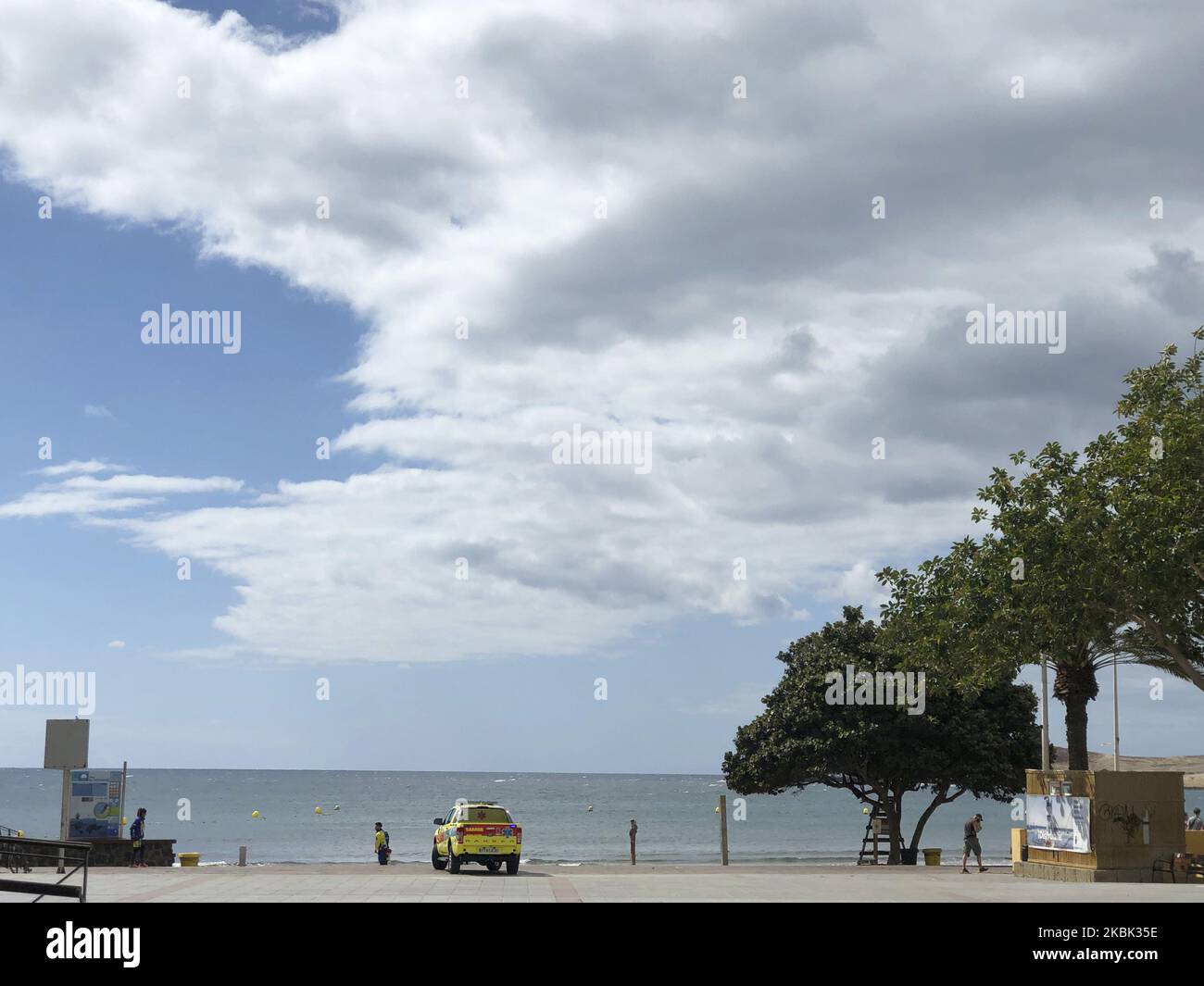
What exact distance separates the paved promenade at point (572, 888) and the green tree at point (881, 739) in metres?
10.1

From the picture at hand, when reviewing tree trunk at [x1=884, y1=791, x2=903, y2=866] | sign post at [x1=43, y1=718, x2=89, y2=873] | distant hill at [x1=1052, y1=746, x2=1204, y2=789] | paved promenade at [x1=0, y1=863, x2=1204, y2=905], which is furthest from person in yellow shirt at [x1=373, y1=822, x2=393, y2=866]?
distant hill at [x1=1052, y1=746, x2=1204, y2=789]

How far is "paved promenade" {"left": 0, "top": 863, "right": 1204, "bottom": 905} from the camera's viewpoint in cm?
2172

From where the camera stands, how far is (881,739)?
Result: 136 feet


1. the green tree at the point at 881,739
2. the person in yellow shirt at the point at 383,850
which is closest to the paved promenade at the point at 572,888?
the person in yellow shirt at the point at 383,850

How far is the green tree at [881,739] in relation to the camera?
41750 mm

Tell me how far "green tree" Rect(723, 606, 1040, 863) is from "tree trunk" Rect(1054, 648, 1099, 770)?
8861 millimetres

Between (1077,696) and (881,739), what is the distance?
11360 mm

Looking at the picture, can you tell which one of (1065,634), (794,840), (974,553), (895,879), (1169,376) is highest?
(1169,376)

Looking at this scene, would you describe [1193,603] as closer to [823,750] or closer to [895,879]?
[895,879]

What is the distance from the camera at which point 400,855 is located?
69250 mm
